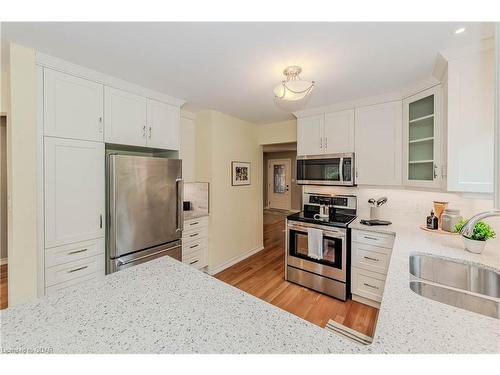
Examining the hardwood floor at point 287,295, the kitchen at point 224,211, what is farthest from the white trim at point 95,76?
the hardwood floor at point 287,295

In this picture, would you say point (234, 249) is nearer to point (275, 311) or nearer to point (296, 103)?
point (296, 103)

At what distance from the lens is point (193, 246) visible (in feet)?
9.42

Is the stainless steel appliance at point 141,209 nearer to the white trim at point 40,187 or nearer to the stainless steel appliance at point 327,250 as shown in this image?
the white trim at point 40,187

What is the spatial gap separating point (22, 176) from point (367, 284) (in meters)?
3.24

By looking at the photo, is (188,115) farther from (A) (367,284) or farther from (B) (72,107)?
(A) (367,284)

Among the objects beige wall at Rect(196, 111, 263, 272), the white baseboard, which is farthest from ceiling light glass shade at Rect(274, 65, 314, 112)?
the white baseboard

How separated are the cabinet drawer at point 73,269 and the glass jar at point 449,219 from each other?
325cm

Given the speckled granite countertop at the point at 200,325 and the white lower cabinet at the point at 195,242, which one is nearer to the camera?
the speckled granite countertop at the point at 200,325

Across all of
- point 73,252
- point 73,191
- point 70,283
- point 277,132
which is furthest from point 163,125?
point 277,132

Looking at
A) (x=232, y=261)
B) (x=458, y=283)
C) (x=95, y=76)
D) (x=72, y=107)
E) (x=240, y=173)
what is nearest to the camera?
(x=458, y=283)

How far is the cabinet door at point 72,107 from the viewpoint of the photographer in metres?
1.69

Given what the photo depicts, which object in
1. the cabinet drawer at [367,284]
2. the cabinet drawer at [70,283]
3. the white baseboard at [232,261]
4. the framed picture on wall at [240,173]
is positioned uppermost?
the framed picture on wall at [240,173]
